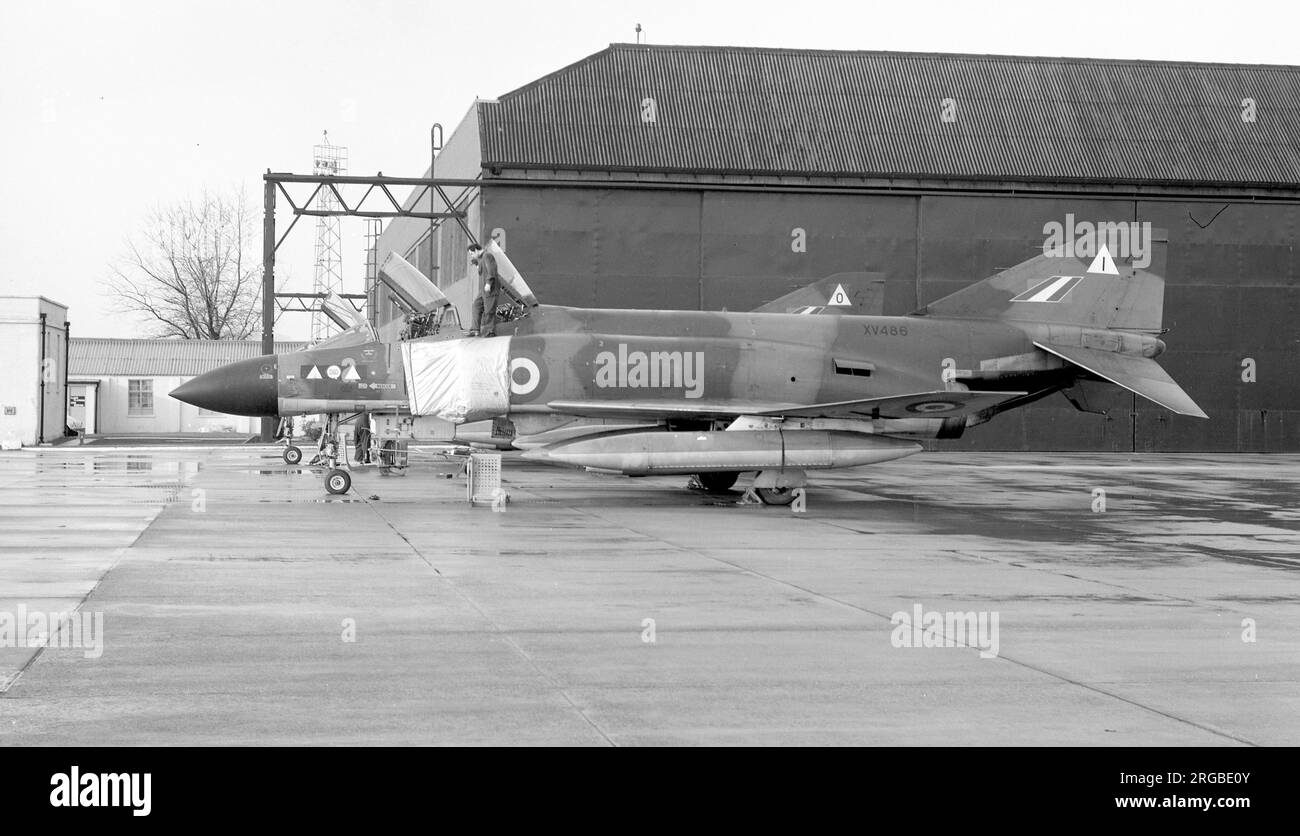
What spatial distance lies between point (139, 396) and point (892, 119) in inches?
1554

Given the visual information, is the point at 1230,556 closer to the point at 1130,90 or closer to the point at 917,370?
the point at 917,370

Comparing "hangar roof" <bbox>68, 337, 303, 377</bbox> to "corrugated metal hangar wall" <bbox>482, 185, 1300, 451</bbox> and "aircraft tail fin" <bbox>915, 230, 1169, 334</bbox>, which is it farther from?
"aircraft tail fin" <bbox>915, 230, 1169, 334</bbox>

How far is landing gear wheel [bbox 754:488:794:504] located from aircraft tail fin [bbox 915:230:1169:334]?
175 inches

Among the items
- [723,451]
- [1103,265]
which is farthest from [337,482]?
[1103,265]

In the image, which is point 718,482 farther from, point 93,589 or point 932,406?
point 93,589

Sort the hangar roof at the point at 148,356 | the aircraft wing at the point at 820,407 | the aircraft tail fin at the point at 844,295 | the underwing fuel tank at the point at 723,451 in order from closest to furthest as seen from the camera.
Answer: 1. the underwing fuel tank at the point at 723,451
2. the aircraft wing at the point at 820,407
3. the aircraft tail fin at the point at 844,295
4. the hangar roof at the point at 148,356

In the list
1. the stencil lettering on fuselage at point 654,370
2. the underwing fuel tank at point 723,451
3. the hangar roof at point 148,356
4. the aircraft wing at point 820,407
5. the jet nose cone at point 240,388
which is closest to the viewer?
the underwing fuel tank at point 723,451

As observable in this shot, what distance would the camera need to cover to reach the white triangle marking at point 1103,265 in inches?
839

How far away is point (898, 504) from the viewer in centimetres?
1973

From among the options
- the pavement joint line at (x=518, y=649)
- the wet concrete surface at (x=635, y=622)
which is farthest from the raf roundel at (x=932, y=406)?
the pavement joint line at (x=518, y=649)

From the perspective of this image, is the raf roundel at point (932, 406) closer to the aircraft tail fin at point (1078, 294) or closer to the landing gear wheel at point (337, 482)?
the aircraft tail fin at point (1078, 294)

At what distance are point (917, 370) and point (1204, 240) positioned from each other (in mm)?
21721

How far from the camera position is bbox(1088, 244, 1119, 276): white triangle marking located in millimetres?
21312

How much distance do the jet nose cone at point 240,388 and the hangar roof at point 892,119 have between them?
1641 centimetres
